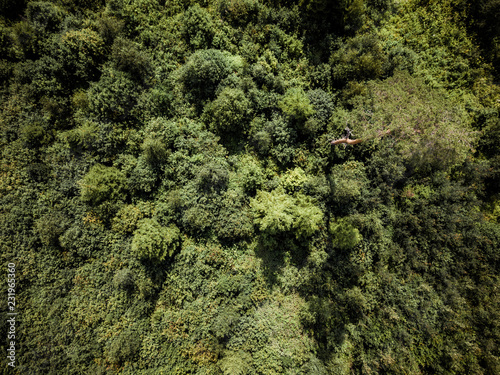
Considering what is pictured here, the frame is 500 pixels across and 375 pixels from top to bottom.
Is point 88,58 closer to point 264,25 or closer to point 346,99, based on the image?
point 264,25

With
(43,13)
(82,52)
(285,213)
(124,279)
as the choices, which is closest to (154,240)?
(124,279)

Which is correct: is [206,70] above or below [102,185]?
above

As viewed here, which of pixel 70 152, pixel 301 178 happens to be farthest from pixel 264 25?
pixel 70 152

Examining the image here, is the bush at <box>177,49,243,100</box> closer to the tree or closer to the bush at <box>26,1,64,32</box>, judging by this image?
the tree

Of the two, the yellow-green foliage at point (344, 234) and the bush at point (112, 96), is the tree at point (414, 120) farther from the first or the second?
the bush at point (112, 96)

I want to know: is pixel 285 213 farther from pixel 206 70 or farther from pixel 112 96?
pixel 112 96

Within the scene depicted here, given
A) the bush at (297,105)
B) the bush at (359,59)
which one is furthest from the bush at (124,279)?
the bush at (359,59)

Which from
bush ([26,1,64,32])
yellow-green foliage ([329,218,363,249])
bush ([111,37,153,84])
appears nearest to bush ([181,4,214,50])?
bush ([111,37,153,84])

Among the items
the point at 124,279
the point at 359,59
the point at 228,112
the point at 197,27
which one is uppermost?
the point at 359,59
